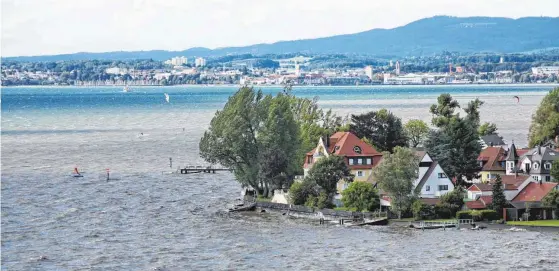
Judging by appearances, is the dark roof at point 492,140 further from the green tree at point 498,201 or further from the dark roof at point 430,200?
the green tree at point 498,201

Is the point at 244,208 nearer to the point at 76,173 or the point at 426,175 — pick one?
the point at 426,175

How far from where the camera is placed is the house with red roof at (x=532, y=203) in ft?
239

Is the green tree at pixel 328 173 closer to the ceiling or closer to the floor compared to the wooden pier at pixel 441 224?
closer to the ceiling

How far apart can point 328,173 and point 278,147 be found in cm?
703

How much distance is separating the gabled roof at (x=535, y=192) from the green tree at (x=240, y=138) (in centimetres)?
1960

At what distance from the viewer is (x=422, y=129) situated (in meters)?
104

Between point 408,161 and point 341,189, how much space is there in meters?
7.73

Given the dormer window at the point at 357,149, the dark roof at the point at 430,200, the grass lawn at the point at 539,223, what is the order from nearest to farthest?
the grass lawn at the point at 539,223
the dark roof at the point at 430,200
the dormer window at the point at 357,149

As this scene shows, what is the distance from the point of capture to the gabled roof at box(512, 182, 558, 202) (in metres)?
74.4

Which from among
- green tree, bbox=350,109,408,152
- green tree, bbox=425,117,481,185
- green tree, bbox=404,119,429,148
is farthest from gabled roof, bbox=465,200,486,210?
green tree, bbox=404,119,429,148

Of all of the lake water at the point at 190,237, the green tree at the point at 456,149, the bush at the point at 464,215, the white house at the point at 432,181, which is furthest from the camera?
the green tree at the point at 456,149

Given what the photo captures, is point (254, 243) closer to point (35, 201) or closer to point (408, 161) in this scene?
point (408, 161)

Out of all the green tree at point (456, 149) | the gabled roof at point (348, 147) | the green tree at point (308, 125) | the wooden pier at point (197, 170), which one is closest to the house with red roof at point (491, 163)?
the green tree at point (456, 149)

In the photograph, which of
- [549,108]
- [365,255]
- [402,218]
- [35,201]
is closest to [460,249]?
[365,255]
